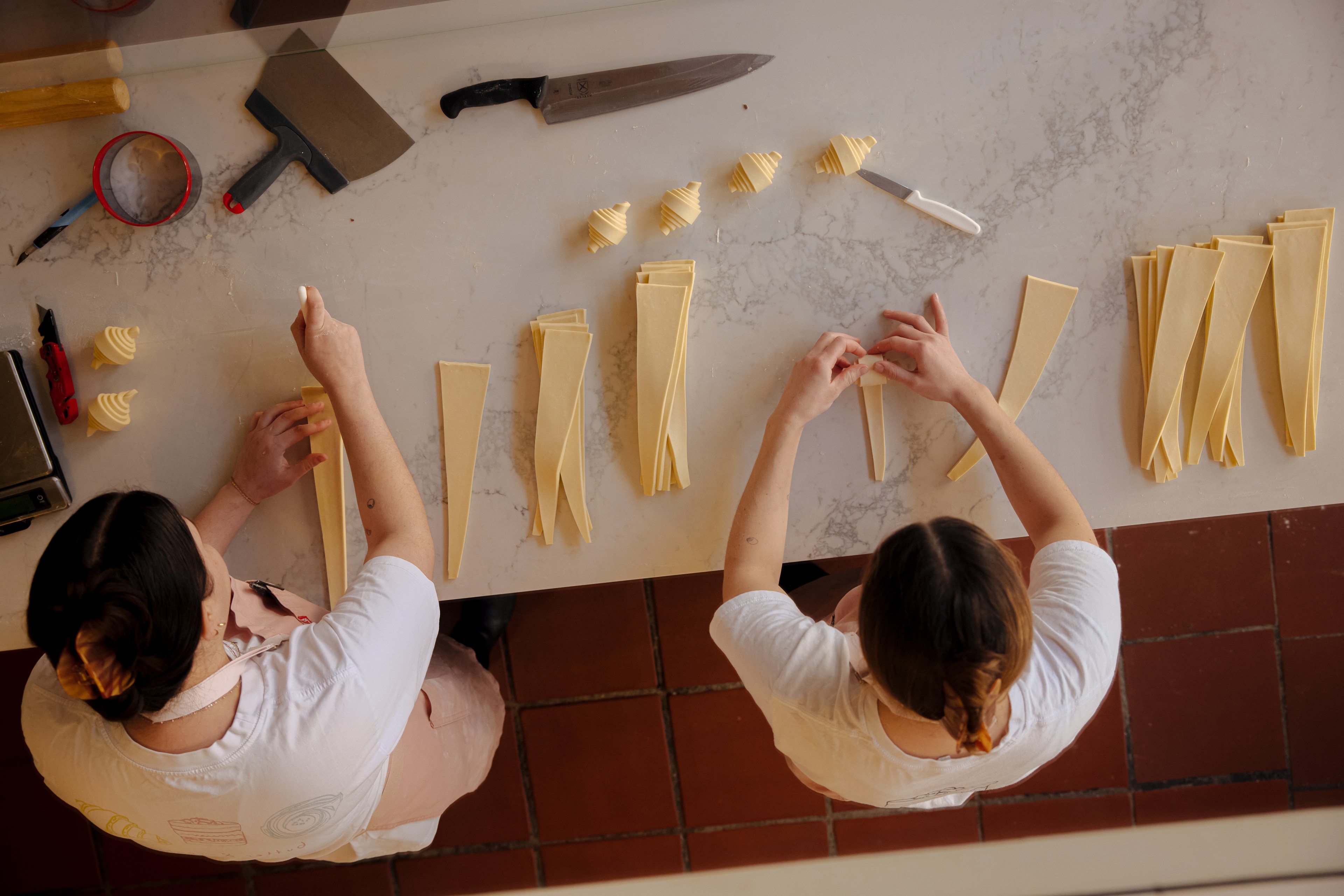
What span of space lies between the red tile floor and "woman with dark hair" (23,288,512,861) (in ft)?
1.81

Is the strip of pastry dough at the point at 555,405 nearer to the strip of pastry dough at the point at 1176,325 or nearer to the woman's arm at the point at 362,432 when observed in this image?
the woman's arm at the point at 362,432

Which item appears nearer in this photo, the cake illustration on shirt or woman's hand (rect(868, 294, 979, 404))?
the cake illustration on shirt

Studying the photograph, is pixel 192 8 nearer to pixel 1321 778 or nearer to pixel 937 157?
pixel 937 157

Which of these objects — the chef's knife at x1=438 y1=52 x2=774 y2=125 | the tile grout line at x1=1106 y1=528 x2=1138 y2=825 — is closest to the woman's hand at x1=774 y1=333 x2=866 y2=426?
the chef's knife at x1=438 y1=52 x2=774 y2=125

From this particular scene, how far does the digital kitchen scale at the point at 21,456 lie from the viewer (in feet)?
3.57

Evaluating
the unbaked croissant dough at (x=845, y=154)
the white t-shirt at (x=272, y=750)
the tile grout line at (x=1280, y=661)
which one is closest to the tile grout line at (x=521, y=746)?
the white t-shirt at (x=272, y=750)

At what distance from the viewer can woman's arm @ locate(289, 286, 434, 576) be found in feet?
3.22

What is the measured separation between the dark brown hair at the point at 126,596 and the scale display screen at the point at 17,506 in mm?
523

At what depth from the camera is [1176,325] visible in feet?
3.49

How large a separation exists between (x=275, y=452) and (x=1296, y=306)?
146 cm

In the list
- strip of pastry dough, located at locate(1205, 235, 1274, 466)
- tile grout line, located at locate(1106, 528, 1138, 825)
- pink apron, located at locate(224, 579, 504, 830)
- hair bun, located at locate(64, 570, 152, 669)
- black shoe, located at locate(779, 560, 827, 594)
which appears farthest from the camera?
tile grout line, located at locate(1106, 528, 1138, 825)

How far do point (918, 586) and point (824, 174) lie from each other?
0.64m

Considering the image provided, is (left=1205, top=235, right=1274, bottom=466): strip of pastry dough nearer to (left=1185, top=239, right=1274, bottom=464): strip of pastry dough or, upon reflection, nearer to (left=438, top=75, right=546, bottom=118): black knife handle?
(left=1185, top=239, right=1274, bottom=464): strip of pastry dough

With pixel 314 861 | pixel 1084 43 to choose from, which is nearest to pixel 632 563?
pixel 1084 43
